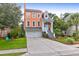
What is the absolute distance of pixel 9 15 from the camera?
1664cm

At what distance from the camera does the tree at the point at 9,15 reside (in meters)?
16.6

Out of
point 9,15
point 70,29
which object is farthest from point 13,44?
point 70,29

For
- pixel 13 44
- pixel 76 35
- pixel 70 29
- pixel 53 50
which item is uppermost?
pixel 70 29

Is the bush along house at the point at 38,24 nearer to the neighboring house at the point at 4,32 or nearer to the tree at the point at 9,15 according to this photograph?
the tree at the point at 9,15

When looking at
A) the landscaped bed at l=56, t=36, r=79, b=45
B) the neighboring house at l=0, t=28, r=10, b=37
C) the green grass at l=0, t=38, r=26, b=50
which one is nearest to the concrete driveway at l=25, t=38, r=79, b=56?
the landscaped bed at l=56, t=36, r=79, b=45

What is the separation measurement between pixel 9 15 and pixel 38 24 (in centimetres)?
49

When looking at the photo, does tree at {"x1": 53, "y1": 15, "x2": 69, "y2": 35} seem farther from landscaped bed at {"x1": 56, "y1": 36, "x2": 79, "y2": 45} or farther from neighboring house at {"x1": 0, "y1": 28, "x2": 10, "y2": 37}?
neighboring house at {"x1": 0, "y1": 28, "x2": 10, "y2": 37}

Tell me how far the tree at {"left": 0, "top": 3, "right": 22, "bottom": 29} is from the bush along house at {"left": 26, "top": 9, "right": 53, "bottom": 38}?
180 mm

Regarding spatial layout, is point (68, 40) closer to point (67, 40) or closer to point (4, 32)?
point (67, 40)

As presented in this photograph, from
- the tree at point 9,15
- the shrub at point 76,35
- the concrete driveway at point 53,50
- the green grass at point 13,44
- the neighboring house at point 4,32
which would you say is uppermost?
the tree at point 9,15

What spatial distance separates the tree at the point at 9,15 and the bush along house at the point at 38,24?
180mm

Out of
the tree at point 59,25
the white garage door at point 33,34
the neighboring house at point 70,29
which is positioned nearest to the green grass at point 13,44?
the white garage door at point 33,34

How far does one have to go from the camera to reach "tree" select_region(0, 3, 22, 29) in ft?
54.5

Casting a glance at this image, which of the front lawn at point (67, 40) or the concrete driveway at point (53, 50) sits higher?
the front lawn at point (67, 40)
